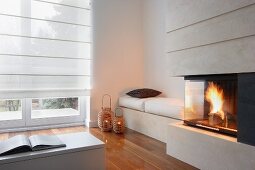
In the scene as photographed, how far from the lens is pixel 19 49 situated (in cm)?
288

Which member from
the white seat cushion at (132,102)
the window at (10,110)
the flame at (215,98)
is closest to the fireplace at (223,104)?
the flame at (215,98)

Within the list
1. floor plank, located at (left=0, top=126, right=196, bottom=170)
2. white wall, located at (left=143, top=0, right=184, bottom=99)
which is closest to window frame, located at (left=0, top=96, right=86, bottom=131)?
floor plank, located at (left=0, top=126, right=196, bottom=170)

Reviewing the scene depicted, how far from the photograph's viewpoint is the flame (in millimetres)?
1873

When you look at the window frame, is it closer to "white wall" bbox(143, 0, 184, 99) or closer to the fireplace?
"white wall" bbox(143, 0, 184, 99)

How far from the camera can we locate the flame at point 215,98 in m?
1.87

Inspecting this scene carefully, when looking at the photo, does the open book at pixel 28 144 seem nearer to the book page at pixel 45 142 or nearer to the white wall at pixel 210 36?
the book page at pixel 45 142

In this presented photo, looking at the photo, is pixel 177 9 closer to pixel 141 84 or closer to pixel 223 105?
pixel 223 105

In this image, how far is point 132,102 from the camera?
3.13 metres

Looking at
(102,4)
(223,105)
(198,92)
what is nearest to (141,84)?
(102,4)

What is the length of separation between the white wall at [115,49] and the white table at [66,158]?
188 cm

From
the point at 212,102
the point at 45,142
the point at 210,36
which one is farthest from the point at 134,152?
the point at 210,36

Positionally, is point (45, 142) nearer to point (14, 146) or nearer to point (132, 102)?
point (14, 146)

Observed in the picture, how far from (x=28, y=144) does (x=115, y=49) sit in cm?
242

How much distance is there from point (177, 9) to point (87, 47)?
5.40 ft
